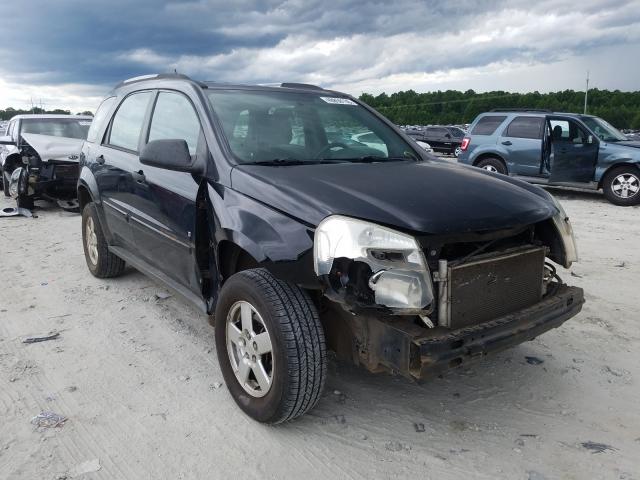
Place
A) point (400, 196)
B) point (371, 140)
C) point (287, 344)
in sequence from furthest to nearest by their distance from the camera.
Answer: point (371, 140), point (400, 196), point (287, 344)

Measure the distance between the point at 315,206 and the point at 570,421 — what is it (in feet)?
5.95

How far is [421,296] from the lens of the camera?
94.7 inches

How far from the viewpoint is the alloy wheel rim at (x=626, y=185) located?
10.0m

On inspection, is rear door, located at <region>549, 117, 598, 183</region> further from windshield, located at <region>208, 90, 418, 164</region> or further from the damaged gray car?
the damaged gray car

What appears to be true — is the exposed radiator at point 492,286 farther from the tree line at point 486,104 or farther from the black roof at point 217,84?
the tree line at point 486,104

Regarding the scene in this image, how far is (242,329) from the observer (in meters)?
2.94

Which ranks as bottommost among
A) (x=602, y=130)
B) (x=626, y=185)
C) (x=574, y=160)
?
(x=626, y=185)

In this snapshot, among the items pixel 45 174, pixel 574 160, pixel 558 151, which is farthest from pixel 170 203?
pixel 574 160

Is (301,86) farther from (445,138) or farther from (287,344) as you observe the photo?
(445,138)

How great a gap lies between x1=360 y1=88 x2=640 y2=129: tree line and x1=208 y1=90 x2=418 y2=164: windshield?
47873 millimetres

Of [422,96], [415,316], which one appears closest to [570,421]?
[415,316]

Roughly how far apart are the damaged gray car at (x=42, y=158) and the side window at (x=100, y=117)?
443 cm

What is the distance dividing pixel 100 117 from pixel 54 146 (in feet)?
16.9

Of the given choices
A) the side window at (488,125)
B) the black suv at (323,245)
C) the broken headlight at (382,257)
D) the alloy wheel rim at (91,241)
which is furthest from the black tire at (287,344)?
the side window at (488,125)
